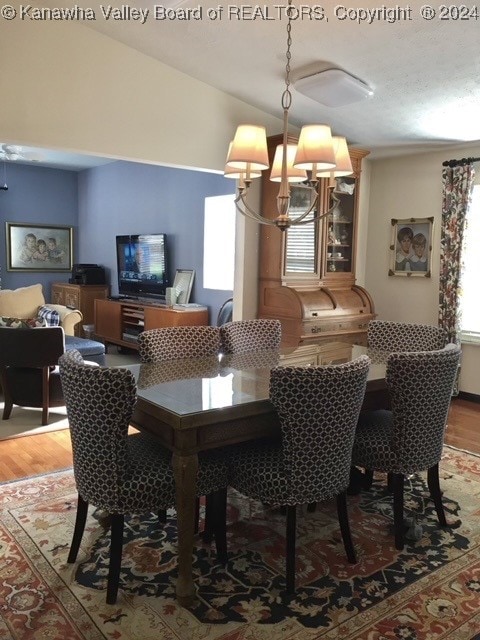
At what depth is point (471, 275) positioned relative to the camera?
4859 millimetres

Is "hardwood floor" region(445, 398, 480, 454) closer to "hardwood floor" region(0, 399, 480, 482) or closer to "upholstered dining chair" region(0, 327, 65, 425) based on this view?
"hardwood floor" region(0, 399, 480, 482)

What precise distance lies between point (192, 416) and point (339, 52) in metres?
2.58

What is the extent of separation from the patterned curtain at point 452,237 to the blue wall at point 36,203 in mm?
6022

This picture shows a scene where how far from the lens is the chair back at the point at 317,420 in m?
1.97

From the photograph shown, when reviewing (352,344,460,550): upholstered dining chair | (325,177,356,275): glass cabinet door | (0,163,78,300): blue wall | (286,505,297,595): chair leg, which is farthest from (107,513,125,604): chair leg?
(0,163,78,300): blue wall

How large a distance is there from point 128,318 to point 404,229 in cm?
366

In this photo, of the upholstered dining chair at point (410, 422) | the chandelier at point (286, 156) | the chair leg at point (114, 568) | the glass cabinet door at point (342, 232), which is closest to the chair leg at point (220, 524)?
the chair leg at point (114, 568)

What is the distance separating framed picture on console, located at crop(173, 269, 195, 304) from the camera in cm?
623

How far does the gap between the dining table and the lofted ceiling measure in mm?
1993

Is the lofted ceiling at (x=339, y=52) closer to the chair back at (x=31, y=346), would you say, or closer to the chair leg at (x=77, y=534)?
the chair back at (x=31, y=346)

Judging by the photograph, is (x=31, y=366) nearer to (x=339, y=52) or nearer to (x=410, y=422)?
(x=410, y=422)

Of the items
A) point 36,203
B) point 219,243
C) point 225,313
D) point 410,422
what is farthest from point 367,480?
point 36,203

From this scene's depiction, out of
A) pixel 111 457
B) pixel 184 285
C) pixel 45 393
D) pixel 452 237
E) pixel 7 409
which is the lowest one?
pixel 7 409

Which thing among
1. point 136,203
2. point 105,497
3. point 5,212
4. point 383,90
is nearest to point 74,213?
point 5,212
